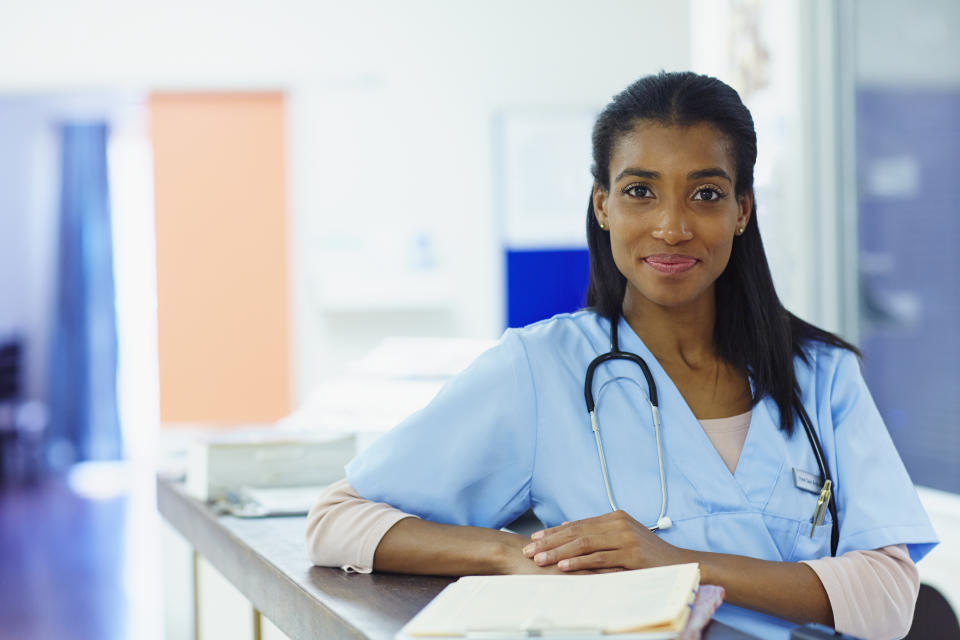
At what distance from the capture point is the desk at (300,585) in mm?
995

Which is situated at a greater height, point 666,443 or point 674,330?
point 674,330

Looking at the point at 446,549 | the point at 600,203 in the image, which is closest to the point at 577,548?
the point at 446,549

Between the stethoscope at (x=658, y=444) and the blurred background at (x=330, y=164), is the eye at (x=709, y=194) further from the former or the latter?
the blurred background at (x=330, y=164)

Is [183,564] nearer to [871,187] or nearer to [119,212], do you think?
[871,187]

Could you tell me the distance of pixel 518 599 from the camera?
0.91m

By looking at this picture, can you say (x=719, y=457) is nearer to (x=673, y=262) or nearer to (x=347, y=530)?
(x=673, y=262)

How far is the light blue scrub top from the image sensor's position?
3.95 ft

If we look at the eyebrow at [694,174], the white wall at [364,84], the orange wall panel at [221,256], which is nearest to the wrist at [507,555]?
the eyebrow at [694,174]

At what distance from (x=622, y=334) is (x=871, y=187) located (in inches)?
62.2

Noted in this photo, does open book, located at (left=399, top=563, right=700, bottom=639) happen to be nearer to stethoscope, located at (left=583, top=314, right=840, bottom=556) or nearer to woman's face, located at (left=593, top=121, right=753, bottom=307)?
stethoscope, located at (left=583, top=314, right=840, bottom=556)

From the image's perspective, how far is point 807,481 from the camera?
4.05ft

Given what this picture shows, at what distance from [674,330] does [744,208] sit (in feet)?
0.60

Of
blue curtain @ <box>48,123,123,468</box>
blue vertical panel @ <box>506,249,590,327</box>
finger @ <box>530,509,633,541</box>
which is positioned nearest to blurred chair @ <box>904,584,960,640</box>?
finger @ <box>530,509,633,541</box>

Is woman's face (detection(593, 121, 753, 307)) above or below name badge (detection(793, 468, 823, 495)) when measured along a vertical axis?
above
